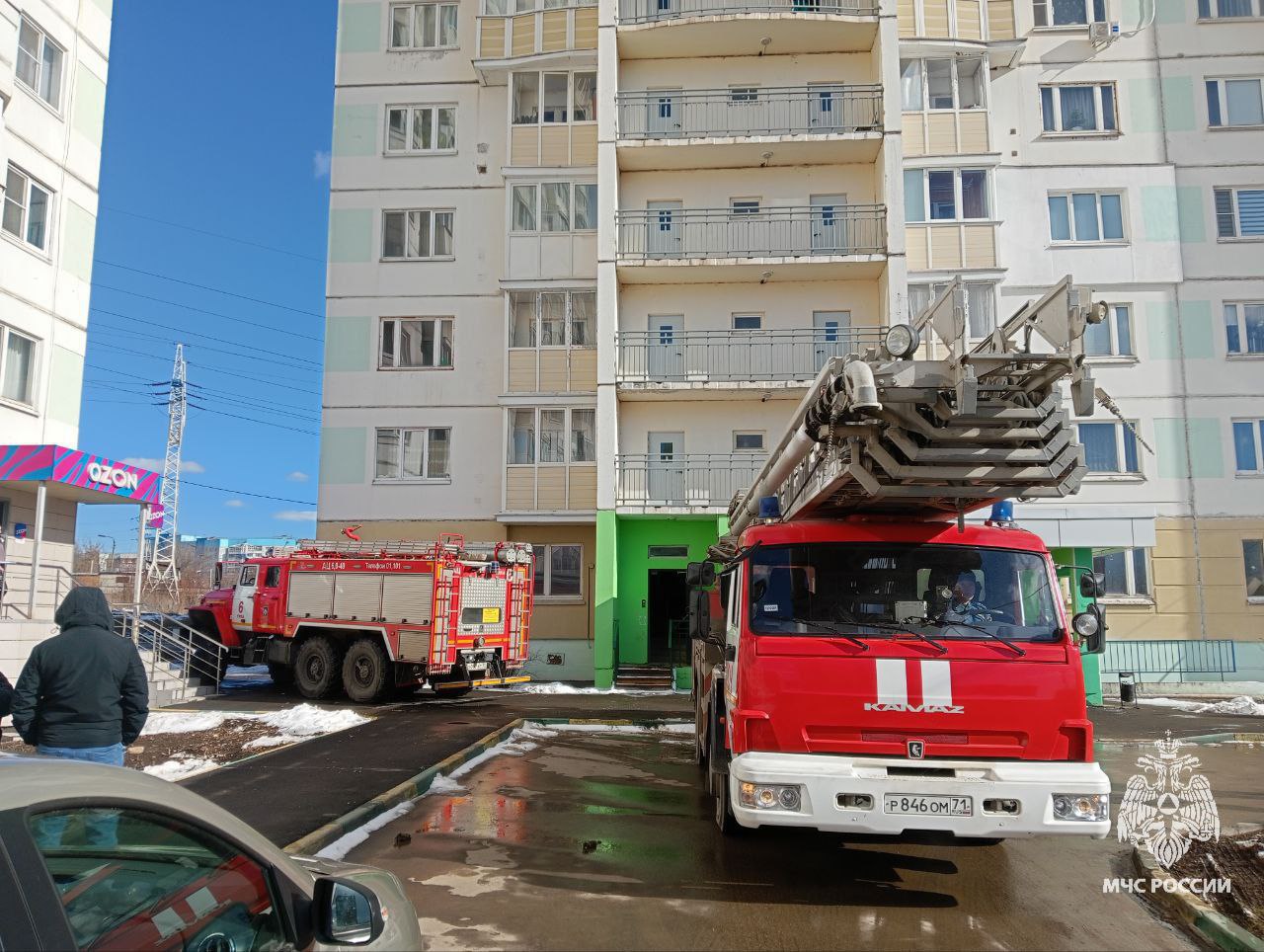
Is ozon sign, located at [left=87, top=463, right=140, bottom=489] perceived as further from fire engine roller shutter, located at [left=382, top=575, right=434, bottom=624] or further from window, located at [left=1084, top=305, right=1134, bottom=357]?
window, located at [left=1084, top=305, right=1134, bottom=357]

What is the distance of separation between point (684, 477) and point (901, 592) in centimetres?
1590

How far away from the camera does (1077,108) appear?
2425cm

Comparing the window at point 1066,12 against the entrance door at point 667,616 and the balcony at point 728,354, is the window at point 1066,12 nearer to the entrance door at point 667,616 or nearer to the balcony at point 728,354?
the balcony at point 728,354

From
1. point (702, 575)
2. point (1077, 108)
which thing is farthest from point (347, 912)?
point (1077, 108)

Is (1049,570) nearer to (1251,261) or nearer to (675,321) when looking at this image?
(675,321)

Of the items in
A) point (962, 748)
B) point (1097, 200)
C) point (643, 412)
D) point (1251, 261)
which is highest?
point (1097, 200)

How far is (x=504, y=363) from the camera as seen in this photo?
22.9 meters

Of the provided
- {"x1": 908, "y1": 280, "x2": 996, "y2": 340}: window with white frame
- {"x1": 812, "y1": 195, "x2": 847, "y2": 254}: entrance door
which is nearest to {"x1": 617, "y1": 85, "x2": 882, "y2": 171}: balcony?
{"x1": 812, "y1": 195, "x2": 847, "y2": 254}: entrance door

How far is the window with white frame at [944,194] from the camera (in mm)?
22984

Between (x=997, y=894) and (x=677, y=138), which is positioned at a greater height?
(x=677, y=138)

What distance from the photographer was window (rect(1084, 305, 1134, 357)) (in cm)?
2333

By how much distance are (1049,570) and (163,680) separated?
1536 cm

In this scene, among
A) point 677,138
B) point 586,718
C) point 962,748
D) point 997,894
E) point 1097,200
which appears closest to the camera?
point 962,748

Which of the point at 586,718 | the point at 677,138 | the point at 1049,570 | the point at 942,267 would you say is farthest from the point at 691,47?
the point at 1049,570
